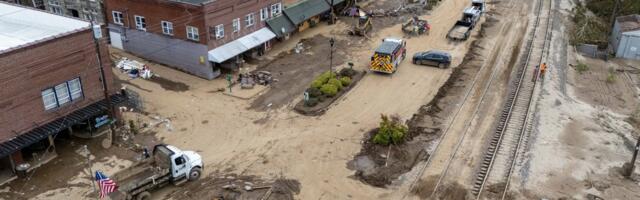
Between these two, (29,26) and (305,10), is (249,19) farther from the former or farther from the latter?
(29,26)

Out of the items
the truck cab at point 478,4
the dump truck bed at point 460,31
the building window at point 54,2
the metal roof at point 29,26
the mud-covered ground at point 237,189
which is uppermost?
the metal roof at point 29,26

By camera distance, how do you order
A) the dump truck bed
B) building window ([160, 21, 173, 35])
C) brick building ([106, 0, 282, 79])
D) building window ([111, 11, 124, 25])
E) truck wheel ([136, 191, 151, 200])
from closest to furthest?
truck wheel ([136, 191, 151, 200]), brick building ([106, 0, 282, 79]), building window ([160, 21, 173, 35]), building window ([111, 11, 124, 25]), the dump truck bed

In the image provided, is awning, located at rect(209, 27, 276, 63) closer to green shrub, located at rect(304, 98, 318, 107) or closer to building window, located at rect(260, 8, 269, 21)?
building window, located at rect(260, 8, 269, 21)

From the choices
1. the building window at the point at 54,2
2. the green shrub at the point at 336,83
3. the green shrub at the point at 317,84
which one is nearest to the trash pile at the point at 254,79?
the green shrub at the point at 317,84

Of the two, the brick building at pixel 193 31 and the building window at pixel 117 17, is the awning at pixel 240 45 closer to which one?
the brick building at pixel 193 31

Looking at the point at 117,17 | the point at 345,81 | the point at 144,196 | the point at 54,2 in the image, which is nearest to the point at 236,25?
the point at 345,81

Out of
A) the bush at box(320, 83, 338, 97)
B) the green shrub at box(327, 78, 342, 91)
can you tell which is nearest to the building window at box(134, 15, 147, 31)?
the bush at box(320, 83, 338, 97)
